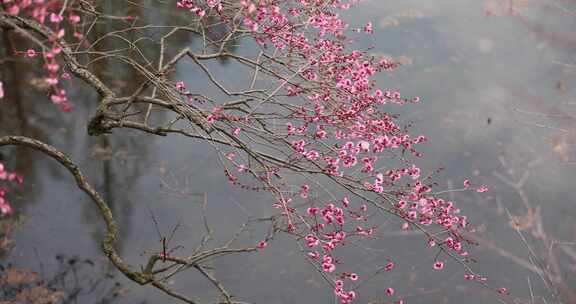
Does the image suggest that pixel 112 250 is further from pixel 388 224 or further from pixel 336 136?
pixel 388 224

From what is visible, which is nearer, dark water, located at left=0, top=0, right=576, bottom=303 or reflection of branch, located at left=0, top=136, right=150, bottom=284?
reflection of branch, located at left=0, top=136, right=150, bottom=284

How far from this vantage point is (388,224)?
9.89 metres

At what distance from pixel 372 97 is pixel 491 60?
10.8 meters

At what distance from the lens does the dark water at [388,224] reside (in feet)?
28.7

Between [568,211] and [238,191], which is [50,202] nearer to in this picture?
[238,191]

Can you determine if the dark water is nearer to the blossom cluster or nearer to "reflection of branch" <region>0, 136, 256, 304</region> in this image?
the blossom cluster

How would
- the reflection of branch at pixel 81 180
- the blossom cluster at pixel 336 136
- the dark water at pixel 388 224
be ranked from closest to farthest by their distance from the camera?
1. the blossom cluster at pixel 336 136
2. the reflection of branch at pixel 81 180
3. the dark water at pixel 388 224

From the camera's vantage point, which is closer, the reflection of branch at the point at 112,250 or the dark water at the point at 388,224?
the reflection of branch at the point at 112,250

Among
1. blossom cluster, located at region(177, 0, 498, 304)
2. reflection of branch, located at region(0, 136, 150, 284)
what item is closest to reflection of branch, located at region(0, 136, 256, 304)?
reflection of branch, located at region(0, 136, 150, 284)

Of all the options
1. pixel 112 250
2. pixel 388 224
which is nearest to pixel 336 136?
pixel 112 250

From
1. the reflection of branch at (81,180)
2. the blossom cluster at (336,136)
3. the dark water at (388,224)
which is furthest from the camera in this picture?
the dark water at (388,224)

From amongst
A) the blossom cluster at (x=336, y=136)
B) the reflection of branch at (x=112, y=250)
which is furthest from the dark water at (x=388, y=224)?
the reflection of branch at (x=112, y=250)

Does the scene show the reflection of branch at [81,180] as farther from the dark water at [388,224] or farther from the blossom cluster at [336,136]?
the dark water at [388,224]

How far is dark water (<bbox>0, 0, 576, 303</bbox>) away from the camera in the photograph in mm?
8742
